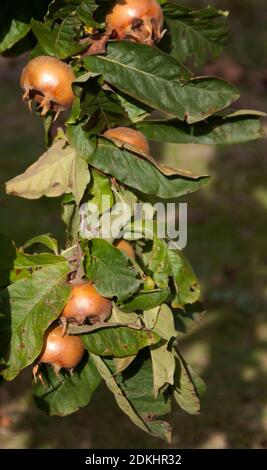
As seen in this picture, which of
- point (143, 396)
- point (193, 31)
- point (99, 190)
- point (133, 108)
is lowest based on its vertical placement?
point (143, 396)

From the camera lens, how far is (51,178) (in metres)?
1.27

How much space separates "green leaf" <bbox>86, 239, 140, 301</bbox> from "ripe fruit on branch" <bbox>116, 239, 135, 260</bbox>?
0.21ft

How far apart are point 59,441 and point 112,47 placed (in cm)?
177

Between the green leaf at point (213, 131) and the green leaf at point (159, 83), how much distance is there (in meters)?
0.06

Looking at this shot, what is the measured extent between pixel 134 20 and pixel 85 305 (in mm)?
453

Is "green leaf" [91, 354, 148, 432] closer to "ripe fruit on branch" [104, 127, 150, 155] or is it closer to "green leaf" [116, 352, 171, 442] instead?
"green leaf" [116, 352, 171, 442]

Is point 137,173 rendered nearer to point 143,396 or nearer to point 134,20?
point 134,20

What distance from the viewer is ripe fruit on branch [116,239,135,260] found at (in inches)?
50.7

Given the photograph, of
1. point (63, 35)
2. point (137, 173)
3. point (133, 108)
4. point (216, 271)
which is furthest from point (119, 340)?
point (216, 271)

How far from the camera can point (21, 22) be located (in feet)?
4.68

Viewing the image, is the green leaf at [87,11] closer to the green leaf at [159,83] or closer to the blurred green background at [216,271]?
the green leaf at [159,83]

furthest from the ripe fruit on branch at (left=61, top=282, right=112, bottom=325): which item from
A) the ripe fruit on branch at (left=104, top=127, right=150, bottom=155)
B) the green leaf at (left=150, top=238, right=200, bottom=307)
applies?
the ripe fruit on branch at (left=104, top=127, right=150, bottom=155)
